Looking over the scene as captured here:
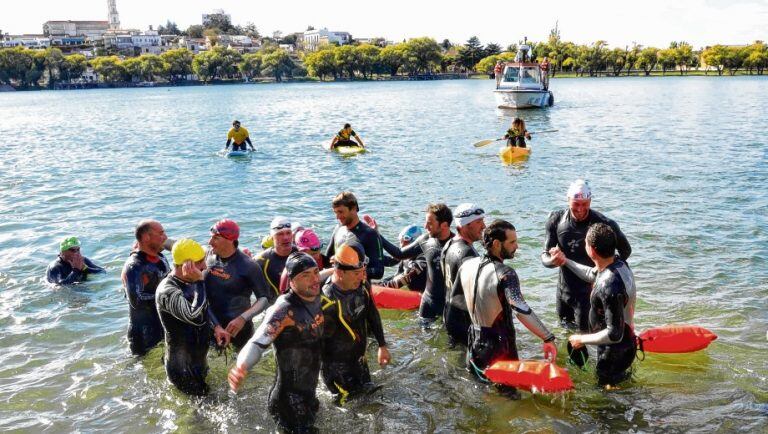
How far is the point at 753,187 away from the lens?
19875 mm

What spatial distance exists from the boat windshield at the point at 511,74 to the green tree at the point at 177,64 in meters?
126

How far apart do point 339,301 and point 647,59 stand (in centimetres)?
16082

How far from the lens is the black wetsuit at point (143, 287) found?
22.8 ft

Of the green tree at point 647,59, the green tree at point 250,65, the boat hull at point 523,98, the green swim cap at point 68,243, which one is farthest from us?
the green tree at point 250,65

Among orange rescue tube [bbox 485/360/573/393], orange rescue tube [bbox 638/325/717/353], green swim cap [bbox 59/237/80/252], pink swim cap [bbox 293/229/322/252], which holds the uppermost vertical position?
pink swim cap [bbox 293/229/322/252]

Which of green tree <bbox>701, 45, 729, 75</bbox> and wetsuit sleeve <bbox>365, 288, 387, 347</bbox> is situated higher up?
green tree <bbox>701, 45, 729, 75</bbox>

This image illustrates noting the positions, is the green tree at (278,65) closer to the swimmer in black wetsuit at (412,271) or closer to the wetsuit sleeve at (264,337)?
the swimmer in black wetsuit at (412,271)

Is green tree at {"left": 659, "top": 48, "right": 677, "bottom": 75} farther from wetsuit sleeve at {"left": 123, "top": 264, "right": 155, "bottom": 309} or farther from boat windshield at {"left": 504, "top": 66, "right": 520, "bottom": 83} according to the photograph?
wetsuit sleeve at {"left": 123, "top": 264, "right": 155, "bottom": 309}

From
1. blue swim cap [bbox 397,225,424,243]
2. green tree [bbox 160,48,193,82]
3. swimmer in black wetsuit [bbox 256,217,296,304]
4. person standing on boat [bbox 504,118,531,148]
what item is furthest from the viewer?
green tree [bbox 160,48,193,82]

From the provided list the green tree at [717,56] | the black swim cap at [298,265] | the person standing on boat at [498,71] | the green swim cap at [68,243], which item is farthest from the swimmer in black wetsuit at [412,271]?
the green tree at [717,56]

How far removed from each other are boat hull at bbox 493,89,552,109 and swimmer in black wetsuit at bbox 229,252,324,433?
162 feet

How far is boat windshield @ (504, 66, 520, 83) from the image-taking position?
5400 cm

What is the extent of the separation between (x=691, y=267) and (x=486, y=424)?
24.0 feet

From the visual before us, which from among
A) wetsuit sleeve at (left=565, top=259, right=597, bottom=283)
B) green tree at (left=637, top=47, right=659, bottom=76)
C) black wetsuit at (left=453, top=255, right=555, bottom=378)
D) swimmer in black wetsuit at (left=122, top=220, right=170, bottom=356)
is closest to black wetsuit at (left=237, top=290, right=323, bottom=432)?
black wetsuit at (left=453, top=255, right=555, bottom=378)
